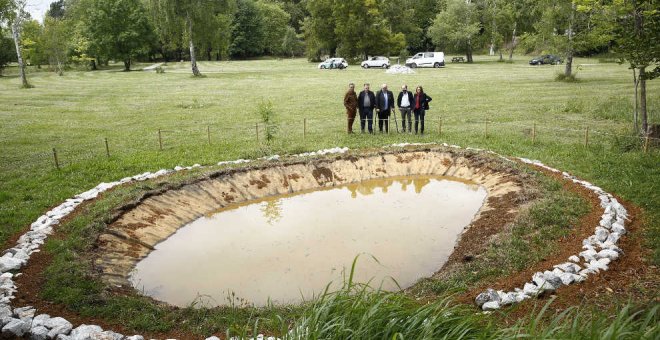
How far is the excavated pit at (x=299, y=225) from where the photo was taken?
9.18m

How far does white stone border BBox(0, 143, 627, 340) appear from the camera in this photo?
6590mm

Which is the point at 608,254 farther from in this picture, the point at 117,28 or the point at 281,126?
the point at 117,28

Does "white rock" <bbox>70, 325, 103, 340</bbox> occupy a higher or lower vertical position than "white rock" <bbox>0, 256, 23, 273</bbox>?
lower

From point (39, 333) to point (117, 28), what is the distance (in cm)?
5658

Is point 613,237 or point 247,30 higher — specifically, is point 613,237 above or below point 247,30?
below

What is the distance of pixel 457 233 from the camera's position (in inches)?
438

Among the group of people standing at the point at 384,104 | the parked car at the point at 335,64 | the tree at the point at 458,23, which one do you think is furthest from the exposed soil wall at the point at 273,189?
the tree at the point at 458,23

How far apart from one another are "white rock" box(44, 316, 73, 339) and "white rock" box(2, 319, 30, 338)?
0.84 ft

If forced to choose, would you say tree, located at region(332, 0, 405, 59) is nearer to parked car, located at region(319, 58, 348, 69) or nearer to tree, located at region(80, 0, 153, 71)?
parked car, located at region(319, 58, 348, 69)

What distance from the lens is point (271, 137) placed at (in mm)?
16844

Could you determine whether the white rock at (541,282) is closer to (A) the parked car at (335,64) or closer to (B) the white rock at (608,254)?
(B) the white rock at (608,254)

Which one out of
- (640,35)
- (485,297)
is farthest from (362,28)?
(485,297)

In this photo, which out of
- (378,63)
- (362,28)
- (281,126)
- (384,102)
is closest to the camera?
(384,102)

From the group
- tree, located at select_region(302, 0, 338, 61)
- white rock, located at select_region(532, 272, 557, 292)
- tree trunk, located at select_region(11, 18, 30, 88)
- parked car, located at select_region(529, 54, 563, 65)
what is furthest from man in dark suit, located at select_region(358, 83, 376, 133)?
tree, located at select_region(302, 0, 338, 61)
